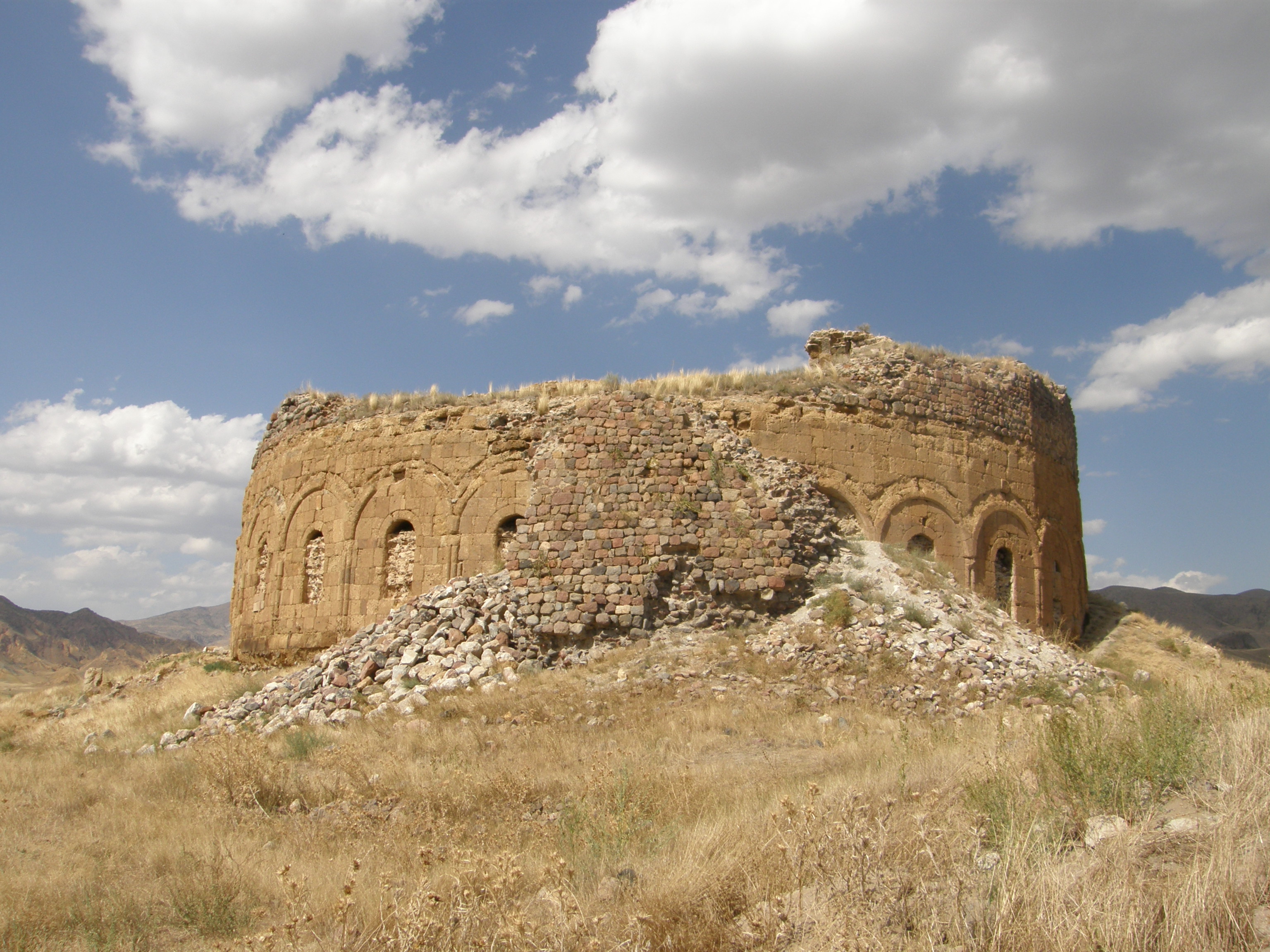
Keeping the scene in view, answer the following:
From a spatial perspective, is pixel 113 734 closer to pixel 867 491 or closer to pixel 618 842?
pixel 618 842

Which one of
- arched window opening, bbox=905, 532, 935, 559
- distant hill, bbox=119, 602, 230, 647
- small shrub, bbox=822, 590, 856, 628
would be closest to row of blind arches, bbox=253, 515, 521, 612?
small shrub, bbox=822, 590, 856, 628

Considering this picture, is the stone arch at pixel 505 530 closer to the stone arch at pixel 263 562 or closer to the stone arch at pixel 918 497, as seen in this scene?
the stone arch at pixel 263 562

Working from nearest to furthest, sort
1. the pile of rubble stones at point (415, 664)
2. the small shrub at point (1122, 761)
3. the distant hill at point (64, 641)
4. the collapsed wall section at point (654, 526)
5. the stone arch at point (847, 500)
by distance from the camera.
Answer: the small shrub at point (1122, 761) < the pile of rubble stones at point (415, 664) < the collapsed wall section at point (654, 526) < the stone arch at point (847, 500) < the distant hill at point (64, 641)

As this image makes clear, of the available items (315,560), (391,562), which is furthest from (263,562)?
(391,562)

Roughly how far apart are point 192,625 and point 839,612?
13016 cm

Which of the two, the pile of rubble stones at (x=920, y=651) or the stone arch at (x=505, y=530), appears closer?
the pile of rubble stones at (x=920, y=651)

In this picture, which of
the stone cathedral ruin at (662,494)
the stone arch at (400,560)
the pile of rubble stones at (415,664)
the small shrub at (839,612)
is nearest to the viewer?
the pile of rubble stones at (415,664)

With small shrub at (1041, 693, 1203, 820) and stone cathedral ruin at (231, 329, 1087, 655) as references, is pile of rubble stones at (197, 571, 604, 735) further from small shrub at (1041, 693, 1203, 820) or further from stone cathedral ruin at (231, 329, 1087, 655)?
small shrub at (1041, 693, 1203, 820)

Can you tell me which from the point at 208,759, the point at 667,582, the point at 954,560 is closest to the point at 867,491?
the point at 954,560

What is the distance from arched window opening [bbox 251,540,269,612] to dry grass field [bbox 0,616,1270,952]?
297 inches

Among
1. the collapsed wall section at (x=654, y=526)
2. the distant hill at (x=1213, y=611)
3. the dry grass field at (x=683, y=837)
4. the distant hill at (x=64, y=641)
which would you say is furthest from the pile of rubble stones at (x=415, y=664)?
the distant hill at (x=64, y=641)

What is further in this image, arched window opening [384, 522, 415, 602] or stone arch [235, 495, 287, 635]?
stone arch [235, 495, 287, 635]

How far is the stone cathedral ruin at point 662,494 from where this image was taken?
36.7 ft

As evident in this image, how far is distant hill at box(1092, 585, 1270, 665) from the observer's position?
4462 cm
